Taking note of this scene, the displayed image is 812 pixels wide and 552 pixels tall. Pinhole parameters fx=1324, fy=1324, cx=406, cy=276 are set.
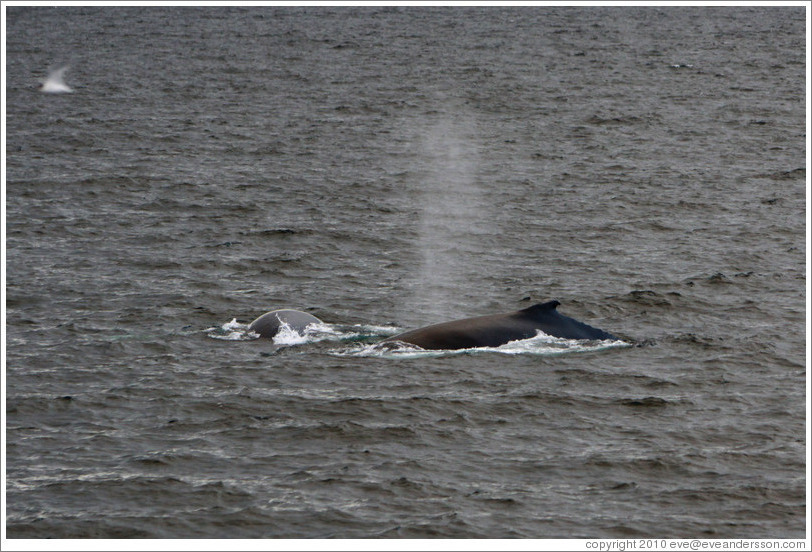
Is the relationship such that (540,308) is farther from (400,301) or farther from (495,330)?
(400,301)

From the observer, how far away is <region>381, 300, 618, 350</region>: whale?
22.1 metres

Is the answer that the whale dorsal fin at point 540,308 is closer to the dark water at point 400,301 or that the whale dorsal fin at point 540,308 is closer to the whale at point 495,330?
the whale at point 495,330

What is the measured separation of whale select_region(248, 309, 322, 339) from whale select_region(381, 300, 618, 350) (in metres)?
1.60

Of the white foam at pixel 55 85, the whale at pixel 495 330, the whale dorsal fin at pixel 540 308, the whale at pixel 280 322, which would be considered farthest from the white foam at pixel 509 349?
the white foam at pixel 55 85

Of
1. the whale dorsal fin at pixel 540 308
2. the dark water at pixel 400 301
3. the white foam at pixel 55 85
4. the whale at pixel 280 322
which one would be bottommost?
the dark water at pixel 400 301

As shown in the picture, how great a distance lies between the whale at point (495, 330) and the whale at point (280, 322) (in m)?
1.60

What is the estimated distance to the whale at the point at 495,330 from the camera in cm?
2212

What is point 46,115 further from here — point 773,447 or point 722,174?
point 773,447

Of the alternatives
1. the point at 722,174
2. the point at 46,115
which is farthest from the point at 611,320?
the point at 46,115

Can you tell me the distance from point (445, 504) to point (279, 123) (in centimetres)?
3698

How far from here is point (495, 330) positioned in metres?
Result: 22.3

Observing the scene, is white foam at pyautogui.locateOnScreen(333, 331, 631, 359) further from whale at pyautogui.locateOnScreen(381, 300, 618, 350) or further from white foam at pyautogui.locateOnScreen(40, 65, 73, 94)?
white foam at pyautogui.locateOnScreen(40, 65, 73, 94)

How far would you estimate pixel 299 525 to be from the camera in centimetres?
1510

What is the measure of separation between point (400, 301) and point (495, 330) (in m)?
4.15
